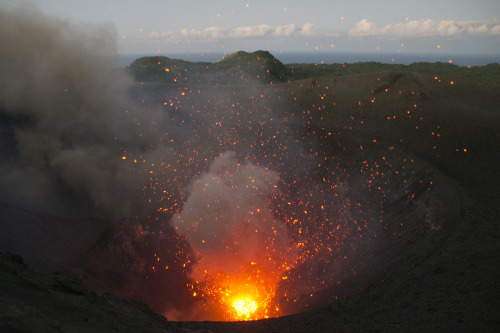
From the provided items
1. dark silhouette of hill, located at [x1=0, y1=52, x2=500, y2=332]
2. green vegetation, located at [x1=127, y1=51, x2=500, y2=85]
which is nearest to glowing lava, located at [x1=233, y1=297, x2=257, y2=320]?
dark silhouette of hill, located at [x1=0, y1=52, x2=500, y2=332]

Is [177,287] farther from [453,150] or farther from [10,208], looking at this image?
[453,150]

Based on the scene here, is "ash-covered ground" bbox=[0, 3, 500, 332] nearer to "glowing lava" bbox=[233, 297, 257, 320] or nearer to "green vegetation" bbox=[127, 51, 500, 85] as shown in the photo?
"glowing lava" bbox=[233, 297, 257, 320]

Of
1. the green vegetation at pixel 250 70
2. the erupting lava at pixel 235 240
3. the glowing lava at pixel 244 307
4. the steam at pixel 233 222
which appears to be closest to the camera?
the glowing lava at pixel 244 307

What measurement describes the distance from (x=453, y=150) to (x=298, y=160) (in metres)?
4.72

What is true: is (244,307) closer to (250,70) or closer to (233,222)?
(233,222)

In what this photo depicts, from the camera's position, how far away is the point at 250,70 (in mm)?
32875

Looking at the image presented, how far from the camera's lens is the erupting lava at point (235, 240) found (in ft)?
29.7

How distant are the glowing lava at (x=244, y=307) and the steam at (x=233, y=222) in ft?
3.04

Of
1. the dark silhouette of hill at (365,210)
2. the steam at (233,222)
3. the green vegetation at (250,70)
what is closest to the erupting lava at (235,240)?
the steam at (233,222)

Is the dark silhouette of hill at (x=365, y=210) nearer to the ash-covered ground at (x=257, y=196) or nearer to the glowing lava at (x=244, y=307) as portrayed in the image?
the ash-covered ground at (x=257, y=196)

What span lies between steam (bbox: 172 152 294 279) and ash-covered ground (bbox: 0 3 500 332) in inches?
1.9

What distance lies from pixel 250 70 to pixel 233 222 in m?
25.1

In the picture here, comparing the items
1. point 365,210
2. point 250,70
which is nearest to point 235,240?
point 365,210

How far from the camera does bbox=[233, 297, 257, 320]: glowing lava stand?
28.2 feet
